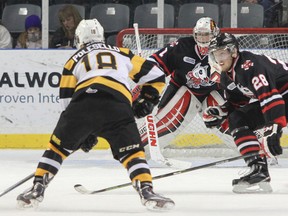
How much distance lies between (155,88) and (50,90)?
3.06 meters

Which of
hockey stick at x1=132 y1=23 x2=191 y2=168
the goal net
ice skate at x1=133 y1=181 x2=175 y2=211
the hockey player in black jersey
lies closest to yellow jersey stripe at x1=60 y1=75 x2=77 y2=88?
the hockey player in black jersey

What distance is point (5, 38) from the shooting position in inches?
315

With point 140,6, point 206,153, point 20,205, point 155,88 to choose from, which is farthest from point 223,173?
point 140,6

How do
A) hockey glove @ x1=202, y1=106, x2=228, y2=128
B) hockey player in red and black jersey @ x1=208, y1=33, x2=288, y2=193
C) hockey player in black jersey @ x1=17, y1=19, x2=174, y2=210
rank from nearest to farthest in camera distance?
1. hockey player in black jersey @ x1=17, y1=19, x2=174, y2=210
2. hockey player in red and black jersey @ x1=208, y1=33, x2=288, y2=193
3. hockey glove @ x1=202, y1=106, x2=228, y2=128

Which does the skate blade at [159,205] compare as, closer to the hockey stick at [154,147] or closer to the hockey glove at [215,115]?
the hockey glove at [215,115]

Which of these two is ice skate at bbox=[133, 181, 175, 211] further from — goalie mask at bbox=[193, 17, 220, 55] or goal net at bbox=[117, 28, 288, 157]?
goal net at bbox=[117, 28, 288, 157]

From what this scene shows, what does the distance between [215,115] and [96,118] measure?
3.37 feet

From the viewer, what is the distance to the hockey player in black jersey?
440 cm

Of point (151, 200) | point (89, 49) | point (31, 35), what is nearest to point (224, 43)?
point (89, 49)

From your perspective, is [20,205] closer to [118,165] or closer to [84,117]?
[84,117]

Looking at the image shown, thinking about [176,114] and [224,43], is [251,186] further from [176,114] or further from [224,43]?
[176,114]

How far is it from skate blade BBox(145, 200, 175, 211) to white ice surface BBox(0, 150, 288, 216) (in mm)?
25

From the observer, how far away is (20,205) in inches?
173

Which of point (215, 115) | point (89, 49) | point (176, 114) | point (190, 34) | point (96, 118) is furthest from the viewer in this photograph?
point (190, 34)
